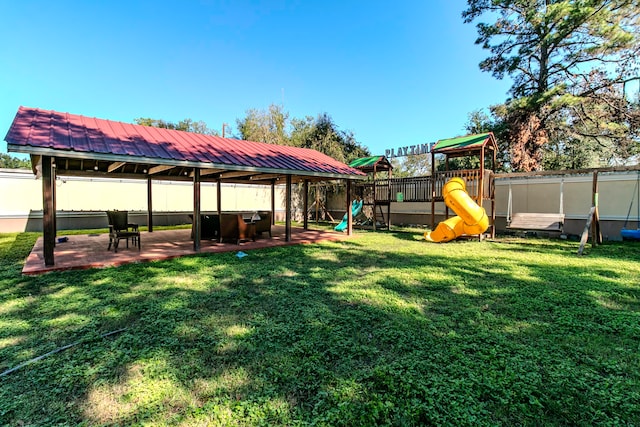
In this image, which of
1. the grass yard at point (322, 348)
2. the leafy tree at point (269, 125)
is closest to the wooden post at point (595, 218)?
the grass yard at point (322, 348)

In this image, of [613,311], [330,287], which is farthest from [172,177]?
[613,311]

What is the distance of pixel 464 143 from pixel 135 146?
31.8 feet

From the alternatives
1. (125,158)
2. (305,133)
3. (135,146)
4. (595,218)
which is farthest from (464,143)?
(305,133)

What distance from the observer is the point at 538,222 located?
29.4ft

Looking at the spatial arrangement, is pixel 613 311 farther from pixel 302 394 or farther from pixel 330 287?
pixel 302 394

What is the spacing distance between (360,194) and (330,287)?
34.4ft

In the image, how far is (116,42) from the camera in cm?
1589

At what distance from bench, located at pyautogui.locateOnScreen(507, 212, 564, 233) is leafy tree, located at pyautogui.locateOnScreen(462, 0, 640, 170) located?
677 centimetres

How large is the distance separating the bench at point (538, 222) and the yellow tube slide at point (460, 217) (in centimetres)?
94

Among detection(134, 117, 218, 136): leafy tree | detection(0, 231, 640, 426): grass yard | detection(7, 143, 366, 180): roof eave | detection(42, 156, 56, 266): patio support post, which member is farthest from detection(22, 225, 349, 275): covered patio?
detection(134, 117, 218, 136): leafy tree

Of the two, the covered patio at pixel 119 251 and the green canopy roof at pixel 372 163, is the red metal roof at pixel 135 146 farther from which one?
the green canopy roof at pixel 372 163

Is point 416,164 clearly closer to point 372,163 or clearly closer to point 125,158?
point 372,163

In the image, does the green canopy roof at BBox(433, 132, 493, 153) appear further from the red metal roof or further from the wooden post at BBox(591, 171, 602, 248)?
the red metal roof

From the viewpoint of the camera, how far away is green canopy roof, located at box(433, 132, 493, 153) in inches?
390
